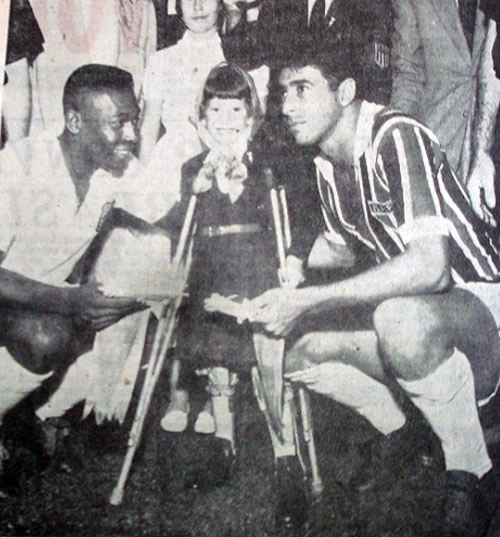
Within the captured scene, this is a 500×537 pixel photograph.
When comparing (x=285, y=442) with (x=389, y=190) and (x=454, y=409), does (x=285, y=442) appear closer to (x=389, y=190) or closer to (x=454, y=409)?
(x=454, y=409)

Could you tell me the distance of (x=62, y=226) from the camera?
3043 millimetres

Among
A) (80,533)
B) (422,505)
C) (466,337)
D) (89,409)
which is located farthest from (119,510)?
(466,337)

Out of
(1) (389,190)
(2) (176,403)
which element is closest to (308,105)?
(1) (389,190)

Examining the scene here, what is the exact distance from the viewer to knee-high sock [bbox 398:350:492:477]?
3100 mm

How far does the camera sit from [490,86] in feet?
10.5

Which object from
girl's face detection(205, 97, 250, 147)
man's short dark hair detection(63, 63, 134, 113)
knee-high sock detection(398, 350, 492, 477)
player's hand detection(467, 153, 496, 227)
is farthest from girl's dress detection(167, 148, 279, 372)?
player's hand detection(467, 153, 496, 227)

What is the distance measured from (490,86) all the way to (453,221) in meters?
0.66

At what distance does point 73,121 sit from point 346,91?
1.22 m

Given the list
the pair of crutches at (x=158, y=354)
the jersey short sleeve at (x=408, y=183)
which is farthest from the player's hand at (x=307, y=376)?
the jersey short sleeve at (x=408, y=183)

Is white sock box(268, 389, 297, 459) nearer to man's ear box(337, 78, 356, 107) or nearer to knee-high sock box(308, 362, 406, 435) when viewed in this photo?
knee-high sock box(308, 362, 406, 435)

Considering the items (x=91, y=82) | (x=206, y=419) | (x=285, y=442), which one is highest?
(x=91, y=82)

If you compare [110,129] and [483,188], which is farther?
[483,188]

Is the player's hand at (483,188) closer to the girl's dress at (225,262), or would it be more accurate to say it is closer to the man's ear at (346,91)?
the man's ear at (346,91)

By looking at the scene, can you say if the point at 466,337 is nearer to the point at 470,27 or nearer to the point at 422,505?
the point at 422,505
